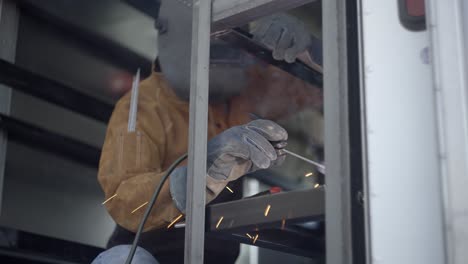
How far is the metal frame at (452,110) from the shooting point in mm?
1312

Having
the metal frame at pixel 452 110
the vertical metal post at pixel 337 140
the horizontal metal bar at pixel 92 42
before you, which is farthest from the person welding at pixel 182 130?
the metal frame at pixel 452 110

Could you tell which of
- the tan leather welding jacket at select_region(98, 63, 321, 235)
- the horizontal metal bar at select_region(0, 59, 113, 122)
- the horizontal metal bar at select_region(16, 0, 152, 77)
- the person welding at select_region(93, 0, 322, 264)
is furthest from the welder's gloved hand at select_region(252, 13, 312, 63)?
the horizontal metal bar at select_region(16, 0, 152, 77)

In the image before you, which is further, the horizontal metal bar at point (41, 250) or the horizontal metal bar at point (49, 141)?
the horizontal metal bar at point (49, 141)

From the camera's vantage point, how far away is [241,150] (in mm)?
2096

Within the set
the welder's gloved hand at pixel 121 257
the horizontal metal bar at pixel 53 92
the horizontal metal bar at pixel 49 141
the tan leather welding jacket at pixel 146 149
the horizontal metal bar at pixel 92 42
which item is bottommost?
the welder's gloved hand at pixel 121 257

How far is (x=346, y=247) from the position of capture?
5.11 ft

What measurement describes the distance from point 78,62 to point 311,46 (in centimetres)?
139

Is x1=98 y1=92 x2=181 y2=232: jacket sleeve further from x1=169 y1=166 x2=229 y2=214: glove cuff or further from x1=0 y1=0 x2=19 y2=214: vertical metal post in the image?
x1=0 y1=0 x2=19 y2=214: vertical metal post

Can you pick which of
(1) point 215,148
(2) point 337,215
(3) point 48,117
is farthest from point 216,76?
(2) point 337,215

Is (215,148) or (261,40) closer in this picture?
(215,148)

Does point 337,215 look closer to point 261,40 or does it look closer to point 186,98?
point 261,40

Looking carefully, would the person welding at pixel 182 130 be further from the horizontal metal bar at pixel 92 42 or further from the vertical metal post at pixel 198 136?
the horizontal metal bar at pixel 92 42

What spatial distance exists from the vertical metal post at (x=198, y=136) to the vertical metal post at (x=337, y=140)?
403 mm

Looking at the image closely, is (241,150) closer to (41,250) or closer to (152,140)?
(152,140)
